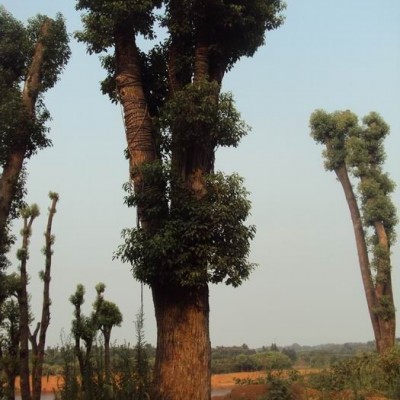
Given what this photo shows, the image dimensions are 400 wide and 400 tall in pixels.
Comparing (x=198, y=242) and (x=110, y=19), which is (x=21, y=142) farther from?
(x=198, y=242)

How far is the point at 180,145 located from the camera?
29.1 ft

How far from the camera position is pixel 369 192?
65.9ft

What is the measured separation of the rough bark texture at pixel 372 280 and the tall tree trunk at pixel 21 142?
13.7 meters

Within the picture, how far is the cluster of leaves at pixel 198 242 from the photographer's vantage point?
7617 mm

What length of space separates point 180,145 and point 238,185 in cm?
142

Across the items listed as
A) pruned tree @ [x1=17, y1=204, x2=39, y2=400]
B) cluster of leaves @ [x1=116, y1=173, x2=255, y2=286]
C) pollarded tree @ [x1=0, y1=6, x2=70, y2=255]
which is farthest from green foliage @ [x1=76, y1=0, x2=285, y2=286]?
pruned tree @ [x1=17, y1=204, x2=39, y2=400]

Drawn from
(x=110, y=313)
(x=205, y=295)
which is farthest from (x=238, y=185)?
(x=110, y=313)

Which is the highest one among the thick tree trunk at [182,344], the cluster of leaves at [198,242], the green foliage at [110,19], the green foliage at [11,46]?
the green foliage at [11,46]

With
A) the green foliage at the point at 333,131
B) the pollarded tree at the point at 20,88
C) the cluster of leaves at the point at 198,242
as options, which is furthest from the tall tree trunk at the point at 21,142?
the green foliage at the point at 333,131

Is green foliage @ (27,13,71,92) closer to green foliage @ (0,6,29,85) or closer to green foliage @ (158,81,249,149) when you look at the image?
green foliage @ (0,6,29,85)

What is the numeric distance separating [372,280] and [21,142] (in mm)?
14963

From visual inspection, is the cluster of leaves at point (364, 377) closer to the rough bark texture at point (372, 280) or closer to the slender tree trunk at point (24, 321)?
the rough bark texture at point (372, 280)

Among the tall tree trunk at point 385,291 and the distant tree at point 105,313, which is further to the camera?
the tall tree trunk at point 385,291

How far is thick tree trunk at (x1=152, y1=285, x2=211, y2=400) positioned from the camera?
7344 mm
